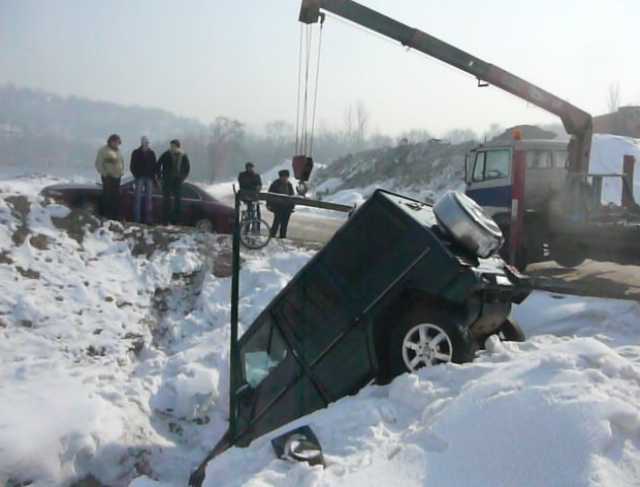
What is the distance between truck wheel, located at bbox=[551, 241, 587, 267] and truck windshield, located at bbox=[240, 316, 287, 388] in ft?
24.6

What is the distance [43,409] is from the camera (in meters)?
5.92

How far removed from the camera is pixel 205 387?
7152mm

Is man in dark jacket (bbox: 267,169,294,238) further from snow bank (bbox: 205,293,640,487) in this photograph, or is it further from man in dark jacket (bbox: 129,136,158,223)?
snow bank (bbox: 205,293,640,487)

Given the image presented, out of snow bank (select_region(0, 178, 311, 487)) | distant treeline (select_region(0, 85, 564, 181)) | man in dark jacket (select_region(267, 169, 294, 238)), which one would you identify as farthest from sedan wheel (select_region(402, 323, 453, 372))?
distant treeline (select_region(0, 85, 564, 181))

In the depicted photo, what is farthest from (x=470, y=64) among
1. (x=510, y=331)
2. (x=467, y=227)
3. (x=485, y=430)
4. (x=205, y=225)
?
(x=485, y=430)

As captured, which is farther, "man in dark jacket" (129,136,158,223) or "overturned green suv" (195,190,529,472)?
"man in dark jacket" (129,136,158,223)

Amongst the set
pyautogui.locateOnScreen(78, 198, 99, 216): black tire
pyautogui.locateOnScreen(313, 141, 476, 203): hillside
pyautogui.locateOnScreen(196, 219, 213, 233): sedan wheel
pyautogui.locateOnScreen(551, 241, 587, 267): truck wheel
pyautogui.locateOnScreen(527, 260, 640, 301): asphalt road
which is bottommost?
pyautogui.locateOnScreen(527, 260, 640, 301): asphalt road

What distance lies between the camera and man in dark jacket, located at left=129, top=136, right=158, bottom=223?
1085cm

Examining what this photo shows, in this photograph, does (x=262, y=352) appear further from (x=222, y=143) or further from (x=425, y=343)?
(x=222, y=143)

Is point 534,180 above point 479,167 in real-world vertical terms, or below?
below

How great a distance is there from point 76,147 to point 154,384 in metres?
135

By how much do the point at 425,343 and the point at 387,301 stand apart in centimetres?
43

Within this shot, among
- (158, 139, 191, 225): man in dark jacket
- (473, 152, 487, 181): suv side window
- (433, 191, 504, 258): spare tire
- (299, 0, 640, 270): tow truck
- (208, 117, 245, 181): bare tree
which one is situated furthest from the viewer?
→ (208, 117, 245, 181): bare tree

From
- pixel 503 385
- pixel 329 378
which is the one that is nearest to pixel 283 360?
pixel 329 378
